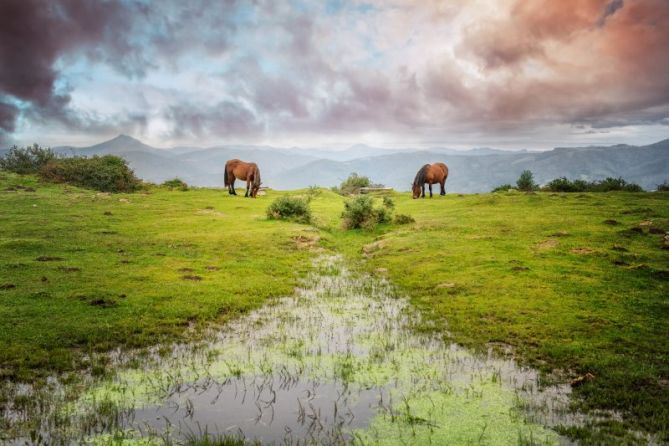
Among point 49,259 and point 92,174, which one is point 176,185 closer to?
point 92,174

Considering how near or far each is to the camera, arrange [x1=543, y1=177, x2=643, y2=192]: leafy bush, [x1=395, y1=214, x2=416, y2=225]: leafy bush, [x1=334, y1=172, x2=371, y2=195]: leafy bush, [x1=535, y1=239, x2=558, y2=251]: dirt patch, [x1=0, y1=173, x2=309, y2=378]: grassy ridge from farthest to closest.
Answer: [x1=334, y1=172, x2=371, y2=195]: leafy bush
[x1=543, y1=177, x2=643, y2=192]: leafy bush
[x1=395, y1=214, x2=416, y2=225]: leafy bush
[x1=535, y1=239, x2=558, y2=251]: dirt patch
[x1=0, y1=173, x2=309, y2=378]: grassy ridge

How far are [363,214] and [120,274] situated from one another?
17.6 meters

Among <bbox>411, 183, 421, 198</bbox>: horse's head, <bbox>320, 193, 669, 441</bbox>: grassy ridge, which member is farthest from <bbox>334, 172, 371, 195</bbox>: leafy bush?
<bbox>320, 193, 669, 441</bbox>: grassy ridge

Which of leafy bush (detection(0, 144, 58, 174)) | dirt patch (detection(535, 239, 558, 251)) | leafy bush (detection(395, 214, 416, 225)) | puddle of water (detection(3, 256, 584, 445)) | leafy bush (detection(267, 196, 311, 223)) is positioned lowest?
puddle of water (detection(3, 256, 584, 445))

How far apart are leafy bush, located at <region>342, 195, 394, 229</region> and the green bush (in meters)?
34.4

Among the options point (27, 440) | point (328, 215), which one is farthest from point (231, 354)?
point (328, 215)

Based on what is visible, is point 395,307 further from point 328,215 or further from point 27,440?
point 328,215

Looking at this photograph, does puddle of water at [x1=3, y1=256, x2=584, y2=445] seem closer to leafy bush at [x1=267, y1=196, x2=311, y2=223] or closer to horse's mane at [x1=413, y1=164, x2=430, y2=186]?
leafy bush at [x1=267, y1=196, x2=311, y2=223]

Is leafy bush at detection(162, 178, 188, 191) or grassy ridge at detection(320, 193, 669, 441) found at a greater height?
leafy bush at detection(162, 178, 188, 191)

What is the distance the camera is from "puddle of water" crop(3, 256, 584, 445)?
6551 millimetres

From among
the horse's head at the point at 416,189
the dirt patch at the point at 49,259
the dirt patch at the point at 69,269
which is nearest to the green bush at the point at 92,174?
the horse's head at the point at 416,189

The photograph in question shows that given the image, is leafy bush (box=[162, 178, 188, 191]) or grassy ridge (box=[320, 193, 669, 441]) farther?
leafy bush (box=[162, 178, 188, 191])

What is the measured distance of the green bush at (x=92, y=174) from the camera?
49.4 meters

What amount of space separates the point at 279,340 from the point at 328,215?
26.6 metres
